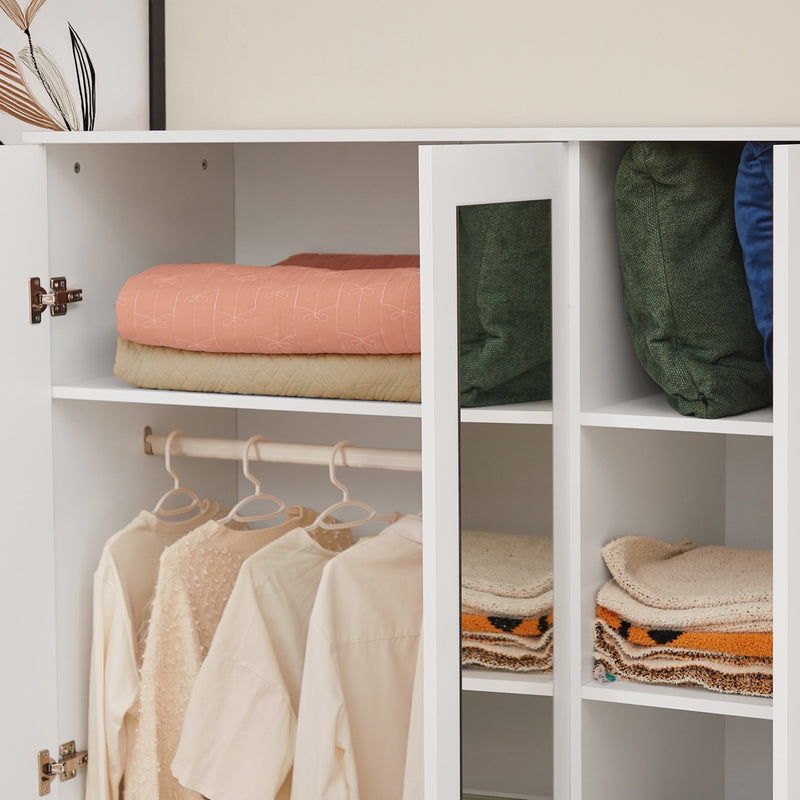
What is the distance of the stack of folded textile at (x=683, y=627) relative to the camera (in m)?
1.54

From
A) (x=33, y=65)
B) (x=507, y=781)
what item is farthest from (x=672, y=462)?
(x=33, y=65)

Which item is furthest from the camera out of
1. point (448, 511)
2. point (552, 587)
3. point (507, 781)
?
point (552, 587)

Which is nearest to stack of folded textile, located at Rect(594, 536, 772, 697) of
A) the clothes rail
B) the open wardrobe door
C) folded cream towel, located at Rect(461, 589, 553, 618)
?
folded cream towel, located at Rect(461, 589, 553, 618)

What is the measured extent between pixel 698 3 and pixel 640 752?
1009 millimetres

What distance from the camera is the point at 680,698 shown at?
60.1 inches

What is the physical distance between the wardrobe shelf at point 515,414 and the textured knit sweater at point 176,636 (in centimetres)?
67

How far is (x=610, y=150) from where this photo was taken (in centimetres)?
158

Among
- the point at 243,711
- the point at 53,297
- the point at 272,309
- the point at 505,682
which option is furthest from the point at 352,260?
the point at 505,682

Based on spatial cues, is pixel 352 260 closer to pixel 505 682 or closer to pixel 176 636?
pixel 176 636

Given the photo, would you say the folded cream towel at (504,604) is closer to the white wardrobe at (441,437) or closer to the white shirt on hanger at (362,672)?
the white wardrobe at (441,437)


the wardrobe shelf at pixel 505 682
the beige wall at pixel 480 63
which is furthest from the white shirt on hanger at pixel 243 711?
the beige wall at pixel 480 63

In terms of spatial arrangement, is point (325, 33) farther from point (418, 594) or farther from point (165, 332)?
point (418, 594)

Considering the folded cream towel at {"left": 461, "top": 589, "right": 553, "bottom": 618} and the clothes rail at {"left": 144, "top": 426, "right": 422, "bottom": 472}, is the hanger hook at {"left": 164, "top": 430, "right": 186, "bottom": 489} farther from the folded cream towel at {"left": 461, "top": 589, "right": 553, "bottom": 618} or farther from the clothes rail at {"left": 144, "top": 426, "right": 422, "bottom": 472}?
the folded cream towel at {"left": 461, "top": 589, "right": 553, "bottom": 618}

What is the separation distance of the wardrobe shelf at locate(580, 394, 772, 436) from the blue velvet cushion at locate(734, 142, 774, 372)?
0.09 meters
